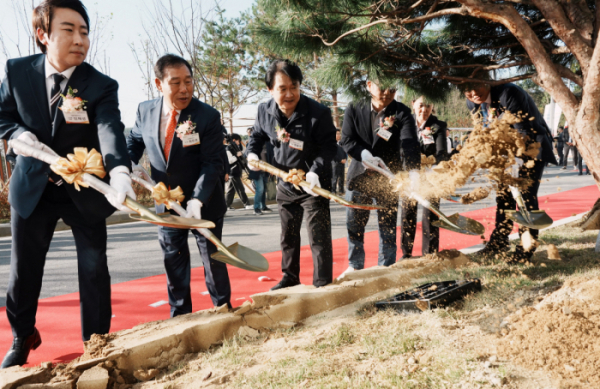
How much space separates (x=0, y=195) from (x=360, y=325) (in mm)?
8674

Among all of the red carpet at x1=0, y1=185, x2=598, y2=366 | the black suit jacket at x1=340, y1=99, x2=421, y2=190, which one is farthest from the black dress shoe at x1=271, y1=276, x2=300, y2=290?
the black suit jacket at x1=340, y1=99, x2=421, y2=190

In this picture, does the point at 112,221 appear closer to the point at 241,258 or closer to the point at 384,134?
the point at 384,134

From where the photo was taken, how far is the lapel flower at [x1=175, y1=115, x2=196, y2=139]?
99.8 inches

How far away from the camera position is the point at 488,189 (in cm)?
314

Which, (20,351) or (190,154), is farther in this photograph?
(190,154)

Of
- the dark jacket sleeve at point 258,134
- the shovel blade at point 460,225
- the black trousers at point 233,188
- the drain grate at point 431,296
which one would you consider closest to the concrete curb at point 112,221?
the black trousers at point 233,188

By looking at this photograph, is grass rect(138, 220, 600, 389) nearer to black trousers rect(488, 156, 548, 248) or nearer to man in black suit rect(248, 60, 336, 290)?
man in black suit rect(248, 60, 336, 290)

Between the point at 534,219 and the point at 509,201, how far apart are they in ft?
1.83

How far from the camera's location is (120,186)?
75.3 inches

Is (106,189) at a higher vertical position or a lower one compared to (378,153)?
lower

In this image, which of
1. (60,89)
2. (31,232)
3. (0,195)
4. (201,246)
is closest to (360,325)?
(201,246)

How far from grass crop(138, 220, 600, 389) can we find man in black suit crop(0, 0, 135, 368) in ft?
2.60

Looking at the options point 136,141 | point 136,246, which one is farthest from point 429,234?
point 136,246

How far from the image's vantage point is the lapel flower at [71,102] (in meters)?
2.06
